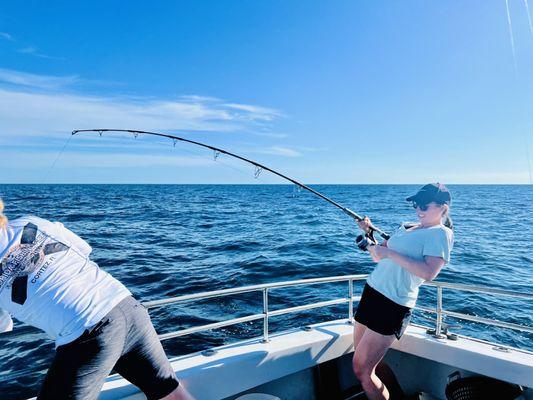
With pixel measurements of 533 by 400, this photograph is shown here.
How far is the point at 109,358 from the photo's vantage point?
1.55 m

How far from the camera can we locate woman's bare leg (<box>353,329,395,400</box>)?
8.20 feet

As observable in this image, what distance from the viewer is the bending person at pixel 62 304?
4.78 feet

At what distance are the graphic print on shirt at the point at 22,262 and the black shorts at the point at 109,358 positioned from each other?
0.27 m

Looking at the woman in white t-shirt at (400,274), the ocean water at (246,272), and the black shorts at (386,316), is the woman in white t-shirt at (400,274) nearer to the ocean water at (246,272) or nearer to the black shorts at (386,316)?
the black shorts at (386,316)

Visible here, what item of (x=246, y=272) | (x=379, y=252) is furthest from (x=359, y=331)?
(x=246, y=272)

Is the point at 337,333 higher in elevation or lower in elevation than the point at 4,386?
higher

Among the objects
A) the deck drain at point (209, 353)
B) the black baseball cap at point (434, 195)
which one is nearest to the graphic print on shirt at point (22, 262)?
the deck drain at point (209, 353)

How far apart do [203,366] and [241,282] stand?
7008 millimetres

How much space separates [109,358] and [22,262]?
500mm

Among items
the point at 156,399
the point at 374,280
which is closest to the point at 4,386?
the point at 156,399

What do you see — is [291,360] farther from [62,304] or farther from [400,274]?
[62,304]

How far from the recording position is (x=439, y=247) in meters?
2.29

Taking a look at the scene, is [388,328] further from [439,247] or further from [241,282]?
[241,282]

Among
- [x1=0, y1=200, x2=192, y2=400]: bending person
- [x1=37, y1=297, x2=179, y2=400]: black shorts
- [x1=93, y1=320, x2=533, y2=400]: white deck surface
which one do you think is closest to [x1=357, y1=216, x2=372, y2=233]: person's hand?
[x1=93, y1=320, x2=533, y2=400]: white deck surface
